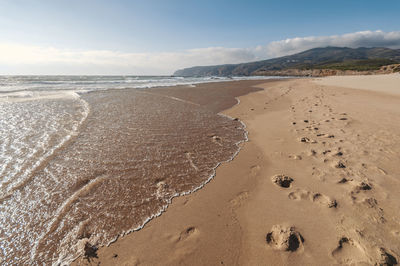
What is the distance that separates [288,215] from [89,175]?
4402 mm

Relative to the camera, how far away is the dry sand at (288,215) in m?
2.44

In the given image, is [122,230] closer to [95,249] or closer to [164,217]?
[95,249]

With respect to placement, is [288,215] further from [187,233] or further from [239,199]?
[187,233]

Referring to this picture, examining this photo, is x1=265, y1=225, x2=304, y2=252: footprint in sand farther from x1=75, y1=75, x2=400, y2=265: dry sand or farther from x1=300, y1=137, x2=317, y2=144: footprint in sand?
x1=300, y1=137, x2=317, y2=144: footprint in sand

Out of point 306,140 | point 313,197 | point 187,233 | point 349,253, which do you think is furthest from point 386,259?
point 306,140

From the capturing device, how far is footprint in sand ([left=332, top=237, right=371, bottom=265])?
2.29 metres

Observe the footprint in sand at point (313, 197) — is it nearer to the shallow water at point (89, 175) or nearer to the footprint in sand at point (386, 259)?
the footprint in sand at point (386, 259)

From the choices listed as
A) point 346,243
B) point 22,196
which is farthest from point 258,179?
point 22,196

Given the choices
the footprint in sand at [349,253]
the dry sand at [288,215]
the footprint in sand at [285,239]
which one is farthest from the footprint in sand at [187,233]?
the footprint in sand at [349,253]

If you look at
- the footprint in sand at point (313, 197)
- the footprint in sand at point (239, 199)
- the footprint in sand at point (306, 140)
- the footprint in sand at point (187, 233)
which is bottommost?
the footprint in sand at point (239, 199)

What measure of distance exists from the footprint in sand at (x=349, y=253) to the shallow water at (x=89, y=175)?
2576 mm

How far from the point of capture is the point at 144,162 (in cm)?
492

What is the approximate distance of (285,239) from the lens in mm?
2592

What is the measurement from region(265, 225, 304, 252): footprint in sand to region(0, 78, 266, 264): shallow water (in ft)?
5.85
